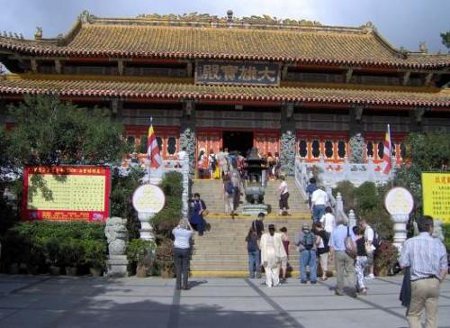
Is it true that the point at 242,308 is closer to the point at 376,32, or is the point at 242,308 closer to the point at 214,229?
the point at 214,229

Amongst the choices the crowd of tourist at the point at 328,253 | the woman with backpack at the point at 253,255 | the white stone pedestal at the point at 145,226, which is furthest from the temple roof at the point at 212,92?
the woman with backpack at the point at 253,255

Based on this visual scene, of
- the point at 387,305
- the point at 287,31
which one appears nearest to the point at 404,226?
the point at 387,305

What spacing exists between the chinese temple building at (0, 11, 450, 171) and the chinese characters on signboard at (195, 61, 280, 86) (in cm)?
5

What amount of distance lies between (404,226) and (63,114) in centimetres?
1027

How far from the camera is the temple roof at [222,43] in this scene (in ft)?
88.6

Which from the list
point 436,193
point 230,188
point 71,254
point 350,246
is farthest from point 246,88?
point 350,246

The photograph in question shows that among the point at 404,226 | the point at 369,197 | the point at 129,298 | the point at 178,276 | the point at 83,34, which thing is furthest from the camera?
the point at 83,34

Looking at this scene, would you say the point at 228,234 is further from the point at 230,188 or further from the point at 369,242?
the point at 369,242

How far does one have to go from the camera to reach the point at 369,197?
20328 mm

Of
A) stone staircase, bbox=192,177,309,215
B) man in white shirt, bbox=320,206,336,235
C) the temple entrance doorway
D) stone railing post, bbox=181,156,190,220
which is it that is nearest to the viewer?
man in white shirt, bbox=320,206,336,235

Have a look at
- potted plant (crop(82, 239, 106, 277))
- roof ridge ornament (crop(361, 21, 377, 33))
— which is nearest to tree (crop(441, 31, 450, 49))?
roof ridge ornament (crop(361, 21, 377, 33))

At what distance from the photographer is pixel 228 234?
18109 mm

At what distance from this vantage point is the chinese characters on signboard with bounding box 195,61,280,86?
27.8m

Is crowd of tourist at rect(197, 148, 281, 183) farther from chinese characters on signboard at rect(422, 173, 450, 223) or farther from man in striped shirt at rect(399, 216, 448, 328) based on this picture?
man in striped shirt at rect(399, 216, 448, 328)
